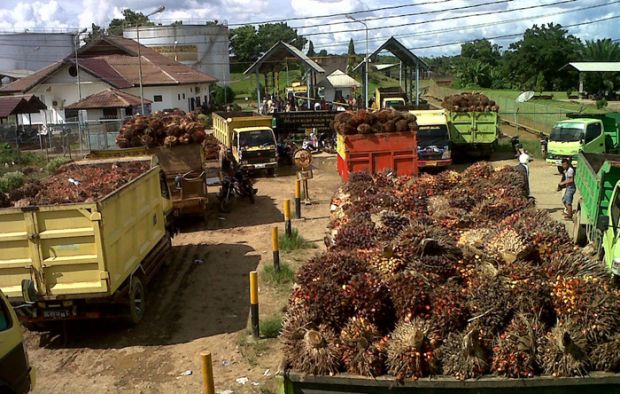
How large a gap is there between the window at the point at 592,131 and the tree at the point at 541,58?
4798 cm

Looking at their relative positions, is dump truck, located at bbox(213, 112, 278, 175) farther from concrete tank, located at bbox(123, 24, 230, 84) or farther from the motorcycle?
concrete tank, located at bbox(123, 24, 230, 84)

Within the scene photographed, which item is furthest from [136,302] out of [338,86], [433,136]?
[338,86]

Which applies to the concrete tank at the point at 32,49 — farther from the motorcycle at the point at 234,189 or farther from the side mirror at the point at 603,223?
the side mirror at the point at 603,223

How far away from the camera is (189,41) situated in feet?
219

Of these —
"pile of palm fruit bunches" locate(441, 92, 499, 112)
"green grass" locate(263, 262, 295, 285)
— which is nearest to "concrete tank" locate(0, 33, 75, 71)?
"pile of palm fruit bunches" locate(441, 92, 499, 112)

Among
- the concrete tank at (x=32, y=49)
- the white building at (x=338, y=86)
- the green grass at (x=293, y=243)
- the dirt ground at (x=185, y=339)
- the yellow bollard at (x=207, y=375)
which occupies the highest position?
the concrete tank at (x=32, y=49)

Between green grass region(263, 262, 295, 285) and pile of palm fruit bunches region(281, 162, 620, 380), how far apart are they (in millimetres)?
5083

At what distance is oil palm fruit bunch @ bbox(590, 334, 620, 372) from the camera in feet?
14.1

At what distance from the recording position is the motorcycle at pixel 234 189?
57.8 ft

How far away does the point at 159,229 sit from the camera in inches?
461

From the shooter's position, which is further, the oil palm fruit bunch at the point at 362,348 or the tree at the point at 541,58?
the tree at the point at 541,58

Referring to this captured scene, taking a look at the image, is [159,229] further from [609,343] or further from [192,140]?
[609,343]

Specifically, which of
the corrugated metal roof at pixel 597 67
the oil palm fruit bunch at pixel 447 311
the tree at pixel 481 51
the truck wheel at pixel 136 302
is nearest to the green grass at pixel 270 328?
the truck wheel at pixel 136 302

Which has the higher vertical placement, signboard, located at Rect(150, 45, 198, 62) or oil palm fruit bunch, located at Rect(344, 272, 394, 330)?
signboard, located at Rect(150, 45, 198, 62)
